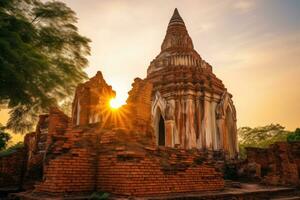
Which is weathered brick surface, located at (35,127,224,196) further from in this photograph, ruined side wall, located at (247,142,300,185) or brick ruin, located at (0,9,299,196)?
ruined side wall, located at (247,142,300,185)

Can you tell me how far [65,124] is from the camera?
594cm

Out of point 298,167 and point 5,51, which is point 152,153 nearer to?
point 5,51

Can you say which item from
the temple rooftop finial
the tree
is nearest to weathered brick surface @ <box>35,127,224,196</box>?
the tree

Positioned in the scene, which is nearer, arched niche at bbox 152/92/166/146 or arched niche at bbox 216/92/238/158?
arched niche at bbox 152/92/166/146

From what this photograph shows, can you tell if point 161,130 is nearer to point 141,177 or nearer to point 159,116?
point 159,116

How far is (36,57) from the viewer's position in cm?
866

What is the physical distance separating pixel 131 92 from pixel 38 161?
128 inches

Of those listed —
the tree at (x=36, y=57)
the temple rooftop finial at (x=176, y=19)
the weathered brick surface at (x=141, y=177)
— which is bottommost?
the weathered brick surface at (x=141, y=177)

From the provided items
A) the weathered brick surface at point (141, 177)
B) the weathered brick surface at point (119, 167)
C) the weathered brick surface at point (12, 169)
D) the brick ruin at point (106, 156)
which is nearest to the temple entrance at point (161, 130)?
the brick ruin at point (106, 156)

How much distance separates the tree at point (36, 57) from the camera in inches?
317

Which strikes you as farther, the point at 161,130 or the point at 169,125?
the point at 161,130

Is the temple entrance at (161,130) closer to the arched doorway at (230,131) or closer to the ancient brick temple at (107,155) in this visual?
the arched doorway at (230,131)

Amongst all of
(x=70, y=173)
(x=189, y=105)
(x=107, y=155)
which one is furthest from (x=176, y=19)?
(x=70, y=173)

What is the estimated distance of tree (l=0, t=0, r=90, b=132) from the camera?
806cm
